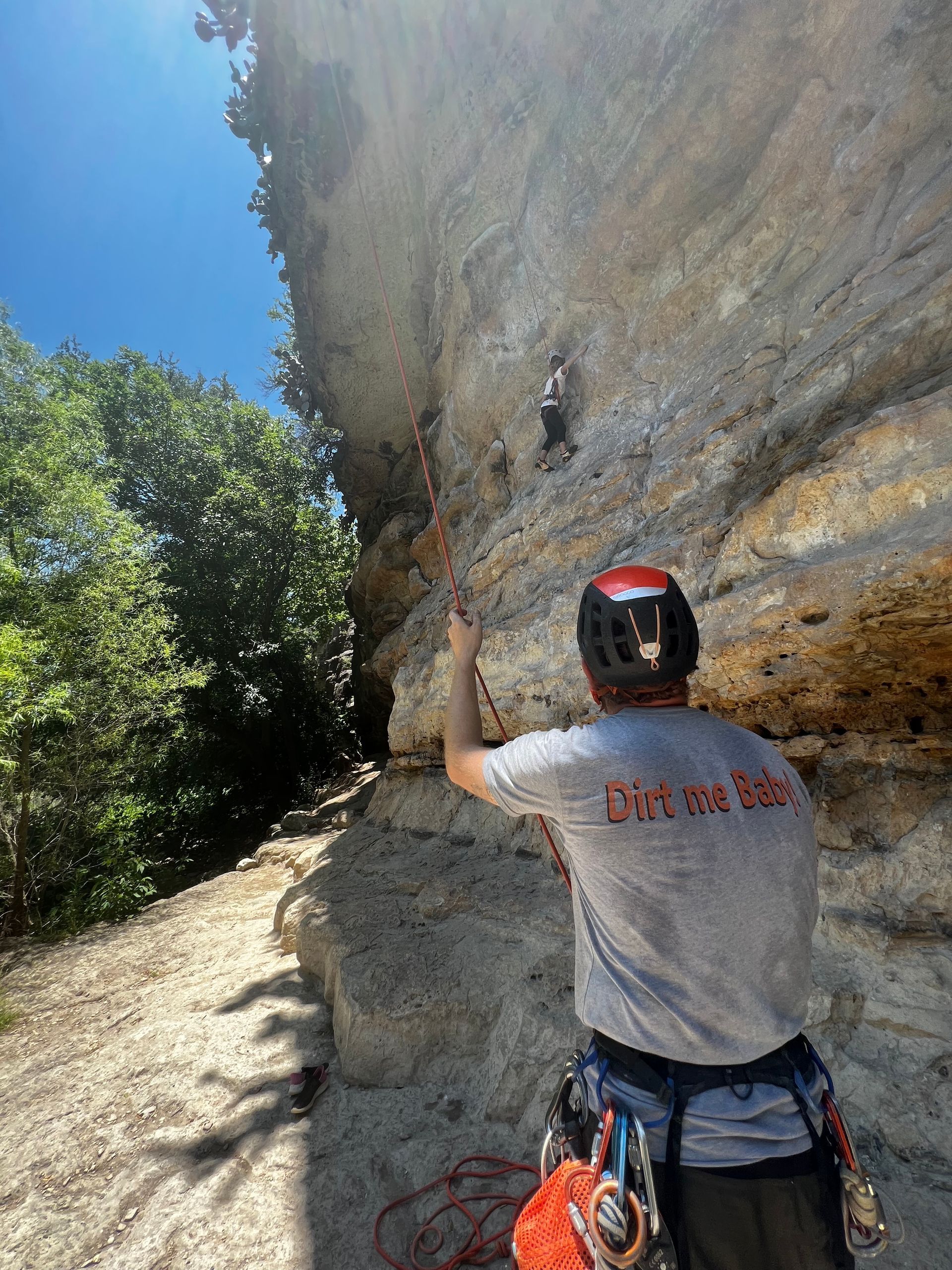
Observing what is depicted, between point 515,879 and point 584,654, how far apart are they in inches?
125

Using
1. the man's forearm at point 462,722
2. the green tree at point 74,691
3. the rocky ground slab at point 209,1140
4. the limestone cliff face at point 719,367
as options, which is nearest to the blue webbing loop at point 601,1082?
the man's forearm at point 462,722

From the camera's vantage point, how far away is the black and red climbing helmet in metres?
1.32

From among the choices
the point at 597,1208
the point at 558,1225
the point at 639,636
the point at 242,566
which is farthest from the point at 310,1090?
the point at 242,566

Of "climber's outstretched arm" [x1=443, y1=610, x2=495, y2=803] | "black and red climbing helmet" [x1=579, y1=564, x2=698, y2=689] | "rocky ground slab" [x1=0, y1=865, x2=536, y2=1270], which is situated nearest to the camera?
"black and red climbing helmet" [x1=579, y1=564, x2=698, y2=689]

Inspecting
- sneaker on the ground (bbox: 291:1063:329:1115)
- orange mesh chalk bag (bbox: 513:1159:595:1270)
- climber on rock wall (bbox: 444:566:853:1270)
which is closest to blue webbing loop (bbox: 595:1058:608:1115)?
climber on rock wall (bbox: 444:566:853:1270)

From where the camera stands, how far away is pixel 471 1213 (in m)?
2.43

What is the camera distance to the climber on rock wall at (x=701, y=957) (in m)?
1.06

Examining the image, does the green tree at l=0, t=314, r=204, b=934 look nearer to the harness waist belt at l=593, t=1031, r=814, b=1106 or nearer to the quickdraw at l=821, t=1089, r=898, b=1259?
the harness waist belt at l=593, t=1031, r=814, b=1106

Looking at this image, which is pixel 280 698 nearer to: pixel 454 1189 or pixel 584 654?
pixel 454 1189

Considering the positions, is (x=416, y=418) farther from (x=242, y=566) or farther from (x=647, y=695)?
(x=242, y=566)

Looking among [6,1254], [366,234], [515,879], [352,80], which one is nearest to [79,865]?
[6,1254]

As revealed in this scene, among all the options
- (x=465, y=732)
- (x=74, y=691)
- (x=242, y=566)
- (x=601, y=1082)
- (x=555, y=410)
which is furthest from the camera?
(x=242, y=566)

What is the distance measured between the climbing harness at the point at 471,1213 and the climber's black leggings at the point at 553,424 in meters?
4.84

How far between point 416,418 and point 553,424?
1.25 meters
